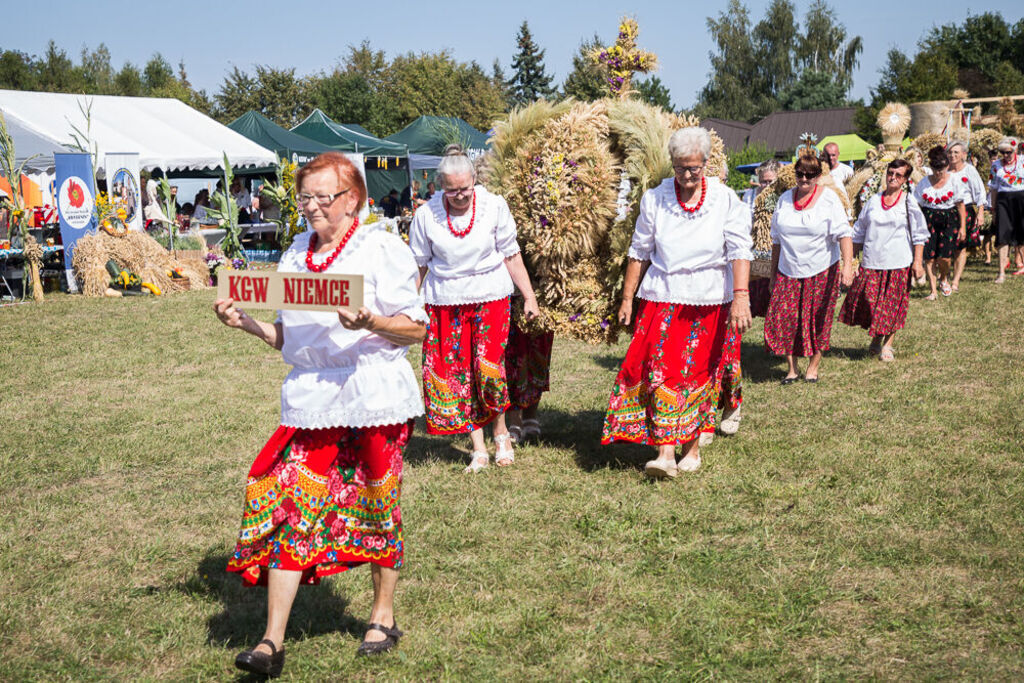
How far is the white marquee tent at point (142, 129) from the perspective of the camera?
1967 cm

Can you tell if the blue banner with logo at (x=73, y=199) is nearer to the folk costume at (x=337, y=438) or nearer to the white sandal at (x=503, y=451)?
the white sandal at (x=503, y=451)

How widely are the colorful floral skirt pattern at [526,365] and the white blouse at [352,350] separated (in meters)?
3.02

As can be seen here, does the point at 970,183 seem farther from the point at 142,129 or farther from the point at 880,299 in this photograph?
the point at 142,129

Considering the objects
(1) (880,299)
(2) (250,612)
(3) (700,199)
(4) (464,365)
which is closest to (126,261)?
(4) (464,365)

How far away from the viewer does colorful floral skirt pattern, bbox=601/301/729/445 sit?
5.68 metres

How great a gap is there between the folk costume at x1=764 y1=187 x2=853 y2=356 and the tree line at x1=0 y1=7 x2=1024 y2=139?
100 feet

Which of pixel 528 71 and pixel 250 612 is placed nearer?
pixel 250 612

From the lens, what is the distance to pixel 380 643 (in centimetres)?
371

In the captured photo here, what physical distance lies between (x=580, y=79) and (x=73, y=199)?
44.8 m

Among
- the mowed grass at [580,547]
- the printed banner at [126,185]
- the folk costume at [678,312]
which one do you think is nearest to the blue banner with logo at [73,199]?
the printed banner at [126,185]

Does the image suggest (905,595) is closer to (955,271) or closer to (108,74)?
(955,271)

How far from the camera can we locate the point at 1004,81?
160 ft

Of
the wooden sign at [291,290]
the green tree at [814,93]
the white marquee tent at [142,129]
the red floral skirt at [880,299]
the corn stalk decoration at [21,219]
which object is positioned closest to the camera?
the wooden sign at [291,290]

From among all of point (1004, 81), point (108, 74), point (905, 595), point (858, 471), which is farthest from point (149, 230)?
point (108, 74)
